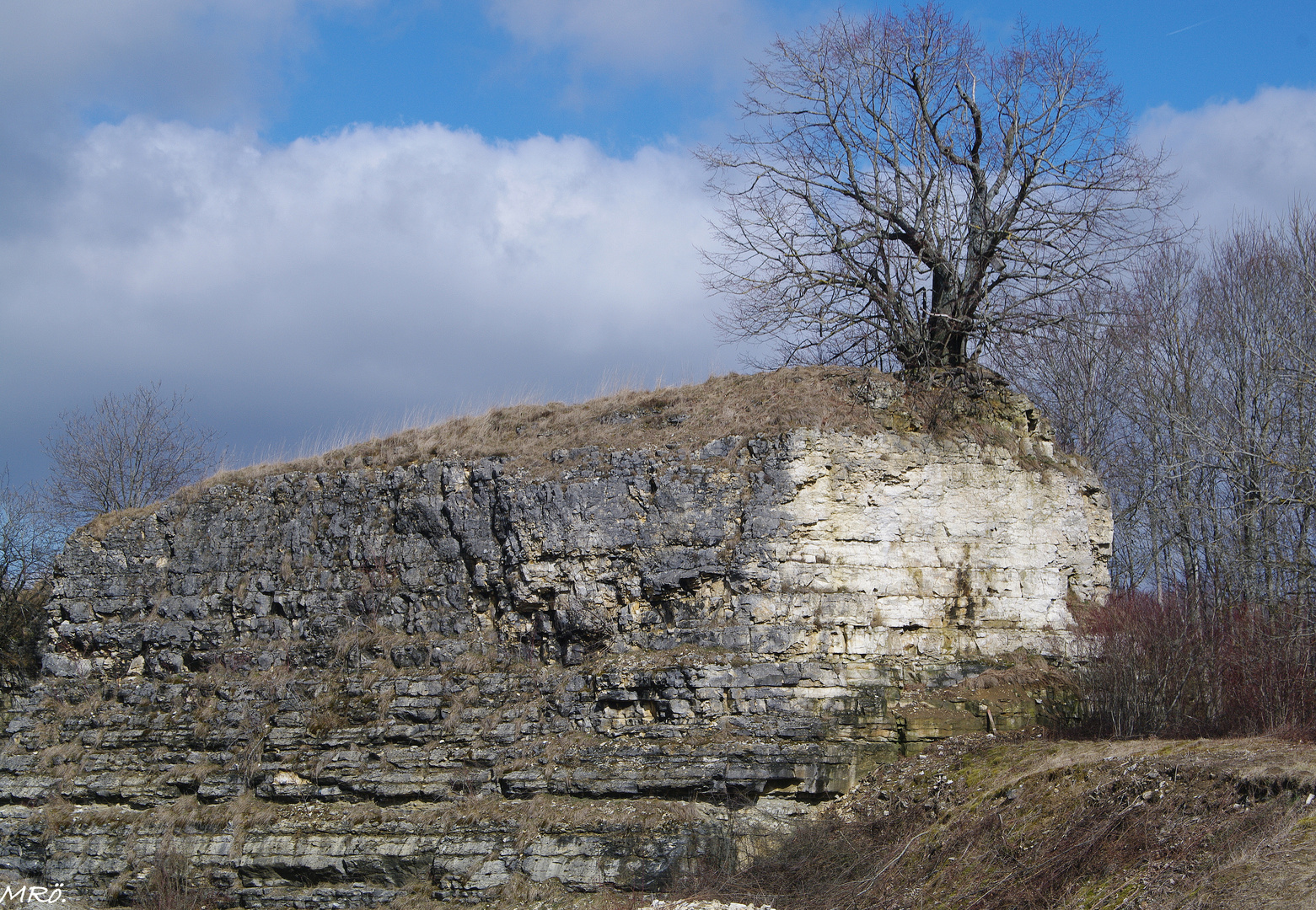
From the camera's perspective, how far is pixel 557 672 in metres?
15.0

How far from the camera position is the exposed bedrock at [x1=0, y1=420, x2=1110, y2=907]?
13.4 metres

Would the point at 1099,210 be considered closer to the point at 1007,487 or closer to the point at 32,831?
the point at 1007,487

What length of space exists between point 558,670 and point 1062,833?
733 centimetres

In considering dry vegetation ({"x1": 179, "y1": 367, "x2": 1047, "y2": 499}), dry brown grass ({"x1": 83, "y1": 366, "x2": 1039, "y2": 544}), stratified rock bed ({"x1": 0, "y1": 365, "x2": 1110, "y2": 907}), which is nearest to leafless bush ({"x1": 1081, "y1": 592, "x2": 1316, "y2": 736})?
stratified rock bed ({"x1": 0, "y1": 365, "x2": 1110, "y2": 907})

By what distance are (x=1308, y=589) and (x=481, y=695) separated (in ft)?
44.3

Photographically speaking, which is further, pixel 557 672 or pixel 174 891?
pixel 557 672

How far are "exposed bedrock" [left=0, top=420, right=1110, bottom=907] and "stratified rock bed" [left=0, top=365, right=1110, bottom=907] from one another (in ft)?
0.14

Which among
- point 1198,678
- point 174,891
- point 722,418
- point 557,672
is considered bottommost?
point 174,891

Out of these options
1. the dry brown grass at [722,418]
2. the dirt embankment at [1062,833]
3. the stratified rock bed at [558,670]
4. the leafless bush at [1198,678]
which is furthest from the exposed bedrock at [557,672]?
the leafless bush at [1198,678]

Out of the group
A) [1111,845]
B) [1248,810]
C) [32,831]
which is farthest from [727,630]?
[32,831]

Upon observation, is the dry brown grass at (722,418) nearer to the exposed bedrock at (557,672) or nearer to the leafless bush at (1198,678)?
the exposed bedrock at (557,672)

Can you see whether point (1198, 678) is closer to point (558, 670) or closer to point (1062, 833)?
point (1062, 833)

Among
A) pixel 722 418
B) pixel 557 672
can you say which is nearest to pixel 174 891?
pixel 557 672

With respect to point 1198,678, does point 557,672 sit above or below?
below
